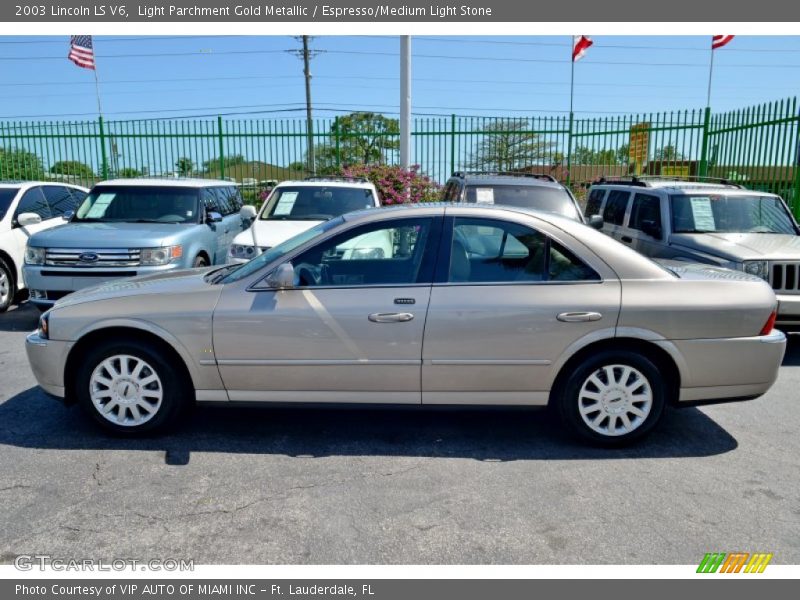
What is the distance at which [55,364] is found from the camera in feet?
14.2

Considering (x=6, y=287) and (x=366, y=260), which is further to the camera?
(x=6, y=287)

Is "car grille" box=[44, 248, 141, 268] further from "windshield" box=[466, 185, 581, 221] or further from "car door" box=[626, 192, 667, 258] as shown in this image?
"car door" box=[626, 192, 667, 258]

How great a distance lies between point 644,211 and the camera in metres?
8.29

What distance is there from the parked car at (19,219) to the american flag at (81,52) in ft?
30.1

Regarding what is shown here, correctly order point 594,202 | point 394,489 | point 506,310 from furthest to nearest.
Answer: point 594,202
point 506,310
point 394,489

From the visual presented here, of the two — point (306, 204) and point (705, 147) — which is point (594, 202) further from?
point (705, 147)

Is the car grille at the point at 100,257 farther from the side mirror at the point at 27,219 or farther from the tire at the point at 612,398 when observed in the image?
the tire at the point at 612,398

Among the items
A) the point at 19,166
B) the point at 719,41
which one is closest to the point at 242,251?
the point at 19,166

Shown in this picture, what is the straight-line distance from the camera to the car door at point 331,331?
162 inches

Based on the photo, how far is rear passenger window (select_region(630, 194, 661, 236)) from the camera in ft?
26.0

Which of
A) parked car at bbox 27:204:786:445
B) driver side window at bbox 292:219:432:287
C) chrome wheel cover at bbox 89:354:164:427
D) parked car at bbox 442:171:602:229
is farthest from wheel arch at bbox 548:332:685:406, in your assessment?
parked car at bbox 442:171:602:229

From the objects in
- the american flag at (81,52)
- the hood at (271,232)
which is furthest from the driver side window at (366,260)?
the american flag at (81,52)

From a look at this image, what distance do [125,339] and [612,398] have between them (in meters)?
3.30
